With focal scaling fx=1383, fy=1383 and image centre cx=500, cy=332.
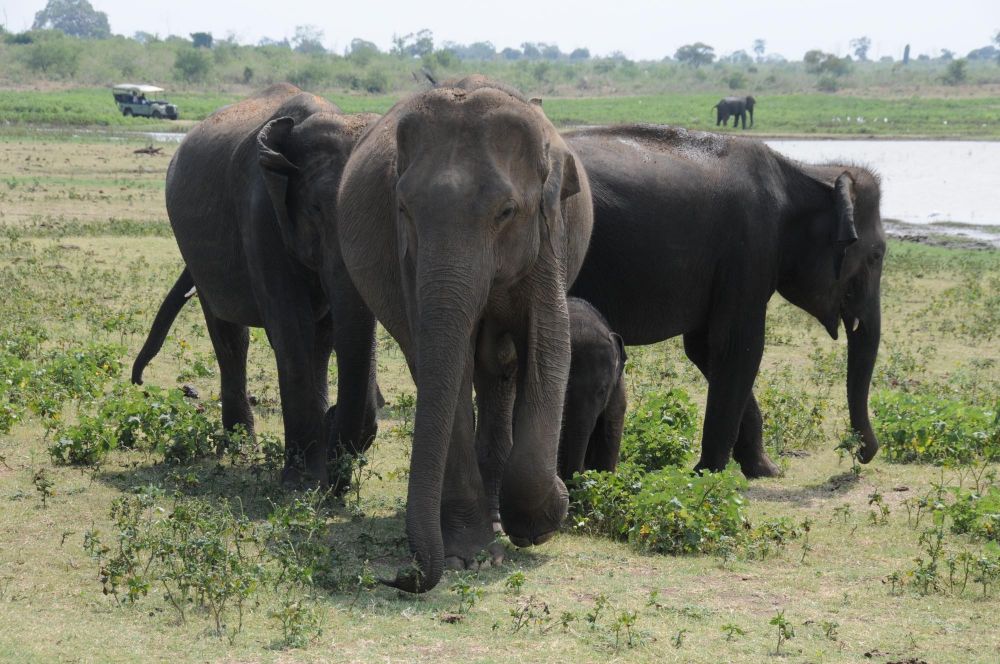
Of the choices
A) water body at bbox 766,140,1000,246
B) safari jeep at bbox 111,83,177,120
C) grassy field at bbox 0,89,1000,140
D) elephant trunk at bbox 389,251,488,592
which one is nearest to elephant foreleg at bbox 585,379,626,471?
elephant trunk at bbox 389,251,488,592

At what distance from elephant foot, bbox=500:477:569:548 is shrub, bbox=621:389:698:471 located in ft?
6.76

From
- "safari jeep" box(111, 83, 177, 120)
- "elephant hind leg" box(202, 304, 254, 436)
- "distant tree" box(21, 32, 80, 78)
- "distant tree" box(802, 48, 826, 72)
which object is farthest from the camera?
"distant tree" box(802, 48, 826, 72)

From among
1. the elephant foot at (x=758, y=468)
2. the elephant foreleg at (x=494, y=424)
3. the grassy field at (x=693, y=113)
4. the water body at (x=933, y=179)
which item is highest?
the elephant foreleg at (x=494, y=424)

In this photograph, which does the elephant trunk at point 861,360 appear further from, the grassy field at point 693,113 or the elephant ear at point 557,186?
the grassy field at point 693,113

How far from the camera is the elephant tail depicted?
369 inches

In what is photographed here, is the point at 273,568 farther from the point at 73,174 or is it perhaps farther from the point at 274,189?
the point at 73,174

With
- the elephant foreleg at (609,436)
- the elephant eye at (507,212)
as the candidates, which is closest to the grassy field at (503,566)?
the elephant foreleg at (609,436)

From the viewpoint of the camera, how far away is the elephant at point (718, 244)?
8.26m

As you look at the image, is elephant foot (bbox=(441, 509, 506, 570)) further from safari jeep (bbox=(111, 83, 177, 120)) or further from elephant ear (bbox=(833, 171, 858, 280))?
safari jeep (bbox=(111, 83, 177, 120))

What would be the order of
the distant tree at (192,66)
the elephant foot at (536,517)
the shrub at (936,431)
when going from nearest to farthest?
the elephant foot at (536,517)
the shrub at (936,431)
the distant tree at (192,66)

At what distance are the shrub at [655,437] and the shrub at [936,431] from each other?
143cm

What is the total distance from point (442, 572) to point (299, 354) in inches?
93.6

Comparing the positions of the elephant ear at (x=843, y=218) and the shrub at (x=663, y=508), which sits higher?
the elephant ear at (x=843, y=218)

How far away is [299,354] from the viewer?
25.0ft
